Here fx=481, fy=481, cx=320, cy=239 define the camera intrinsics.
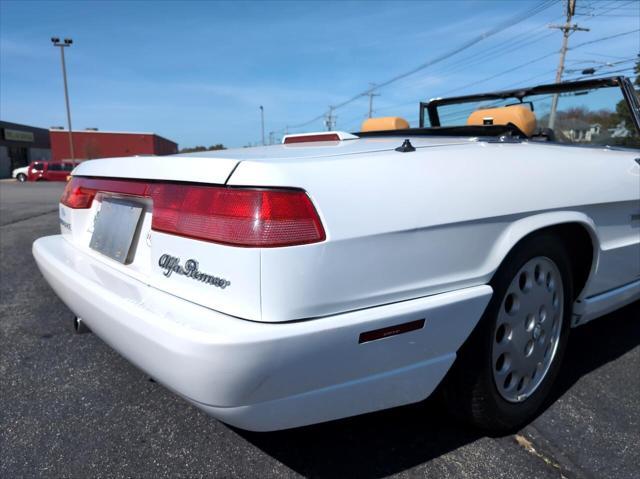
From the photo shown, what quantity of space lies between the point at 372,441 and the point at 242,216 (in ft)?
3.68

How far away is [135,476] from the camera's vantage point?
171cm

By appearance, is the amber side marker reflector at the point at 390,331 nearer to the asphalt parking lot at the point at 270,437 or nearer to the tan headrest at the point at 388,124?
the asphalt parking lot at the point at 270,437

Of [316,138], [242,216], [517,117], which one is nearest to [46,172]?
[316,138]

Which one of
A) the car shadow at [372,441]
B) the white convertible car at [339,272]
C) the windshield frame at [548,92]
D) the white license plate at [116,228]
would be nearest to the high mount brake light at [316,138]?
the white convertible car at [339,272]

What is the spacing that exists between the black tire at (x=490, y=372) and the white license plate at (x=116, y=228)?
132 centimetres

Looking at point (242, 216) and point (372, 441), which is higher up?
point (242, 216)

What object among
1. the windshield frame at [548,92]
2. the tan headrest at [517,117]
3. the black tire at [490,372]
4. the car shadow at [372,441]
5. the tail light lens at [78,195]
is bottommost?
the car shadow at [372,441]

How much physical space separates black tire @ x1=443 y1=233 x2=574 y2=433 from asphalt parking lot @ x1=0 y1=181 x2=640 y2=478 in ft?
0.31

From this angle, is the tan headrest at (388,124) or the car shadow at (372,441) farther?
the tan headrest at (388,124)

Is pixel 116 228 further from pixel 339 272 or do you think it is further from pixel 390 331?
pixel 390 331

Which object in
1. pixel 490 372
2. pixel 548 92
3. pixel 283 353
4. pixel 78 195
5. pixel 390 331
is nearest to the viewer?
pixel 283 353

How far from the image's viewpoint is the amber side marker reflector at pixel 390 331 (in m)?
1.42

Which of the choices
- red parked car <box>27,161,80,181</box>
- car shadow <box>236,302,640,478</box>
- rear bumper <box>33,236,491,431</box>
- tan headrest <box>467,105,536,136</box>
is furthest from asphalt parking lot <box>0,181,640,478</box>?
red parked car <box>27,161,80,181</box>

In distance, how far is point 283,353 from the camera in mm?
1299
